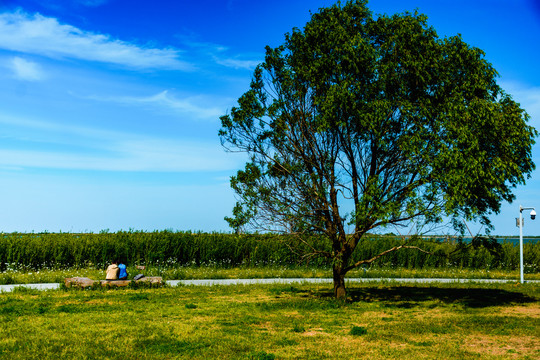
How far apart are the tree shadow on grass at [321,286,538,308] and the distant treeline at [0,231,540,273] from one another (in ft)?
13.8

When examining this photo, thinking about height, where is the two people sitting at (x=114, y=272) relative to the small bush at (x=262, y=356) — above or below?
above

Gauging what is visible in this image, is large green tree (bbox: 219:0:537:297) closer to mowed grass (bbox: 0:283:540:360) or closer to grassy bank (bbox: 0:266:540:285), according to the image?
mowed grass (bbox: 0:283:540:360)

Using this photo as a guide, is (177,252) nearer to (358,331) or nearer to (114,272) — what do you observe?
(114,272)

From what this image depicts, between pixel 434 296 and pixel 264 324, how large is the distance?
8.05 metres

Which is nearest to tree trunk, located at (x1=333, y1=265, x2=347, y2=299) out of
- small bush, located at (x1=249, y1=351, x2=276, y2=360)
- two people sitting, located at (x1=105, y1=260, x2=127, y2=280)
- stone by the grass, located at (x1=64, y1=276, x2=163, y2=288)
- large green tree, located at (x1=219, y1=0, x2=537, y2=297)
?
large green tree, located at (x1=219, y1=0, x2=537, y2=297)

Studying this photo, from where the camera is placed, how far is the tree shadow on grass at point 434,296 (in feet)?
51.9

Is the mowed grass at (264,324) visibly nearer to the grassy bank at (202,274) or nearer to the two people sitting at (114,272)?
the two people sitting at (114,272)

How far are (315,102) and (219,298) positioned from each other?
22.8ft

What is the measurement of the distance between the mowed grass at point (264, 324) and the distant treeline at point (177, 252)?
7387 mm

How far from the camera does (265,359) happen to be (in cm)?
855

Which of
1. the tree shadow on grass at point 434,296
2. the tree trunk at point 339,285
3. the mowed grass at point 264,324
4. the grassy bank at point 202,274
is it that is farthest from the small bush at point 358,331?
the grassy bank at point 202,274

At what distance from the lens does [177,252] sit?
88.8 feet

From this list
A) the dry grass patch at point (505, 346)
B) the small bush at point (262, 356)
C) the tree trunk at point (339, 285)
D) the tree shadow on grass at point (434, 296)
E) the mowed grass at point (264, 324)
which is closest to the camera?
the small bush at point (262, 356)

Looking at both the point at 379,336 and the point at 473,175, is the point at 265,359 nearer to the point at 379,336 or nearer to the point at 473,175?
the point at 379,336
